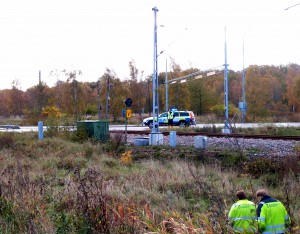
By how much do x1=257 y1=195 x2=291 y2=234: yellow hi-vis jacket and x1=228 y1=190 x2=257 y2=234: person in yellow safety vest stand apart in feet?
0.46

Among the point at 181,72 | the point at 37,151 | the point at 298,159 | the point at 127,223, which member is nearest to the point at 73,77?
the point at 181,72

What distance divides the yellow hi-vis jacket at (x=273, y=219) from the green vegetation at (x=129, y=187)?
153 millimetres

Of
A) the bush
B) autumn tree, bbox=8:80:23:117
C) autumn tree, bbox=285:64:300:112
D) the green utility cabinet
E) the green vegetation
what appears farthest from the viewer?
autumn tree, bbox=8:80:23:117

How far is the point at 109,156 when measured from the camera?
17.3m

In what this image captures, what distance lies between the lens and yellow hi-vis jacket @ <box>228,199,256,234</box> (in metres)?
5.21

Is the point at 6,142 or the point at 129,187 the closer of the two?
the point at 129,187

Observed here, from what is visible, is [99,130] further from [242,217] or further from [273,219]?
[273,219]

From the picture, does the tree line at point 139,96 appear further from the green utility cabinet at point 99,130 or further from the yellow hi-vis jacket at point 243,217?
the yellow hi-vis jacket at point 243,217

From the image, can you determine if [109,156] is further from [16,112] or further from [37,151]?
[16,112]

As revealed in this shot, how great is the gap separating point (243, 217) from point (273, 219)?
0.38 metres

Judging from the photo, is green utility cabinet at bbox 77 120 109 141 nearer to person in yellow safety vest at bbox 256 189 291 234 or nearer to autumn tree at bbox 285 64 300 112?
person in yellow safety vest at bbox 256 189 291 234

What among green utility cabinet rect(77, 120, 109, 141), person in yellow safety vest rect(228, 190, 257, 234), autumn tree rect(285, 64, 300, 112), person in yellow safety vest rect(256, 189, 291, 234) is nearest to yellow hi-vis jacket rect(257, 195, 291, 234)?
person in yellow safety vest rect(256, 189, 291, 234)

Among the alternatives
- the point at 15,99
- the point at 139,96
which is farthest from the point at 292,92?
the point at 15,99

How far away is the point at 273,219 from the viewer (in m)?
5.59
